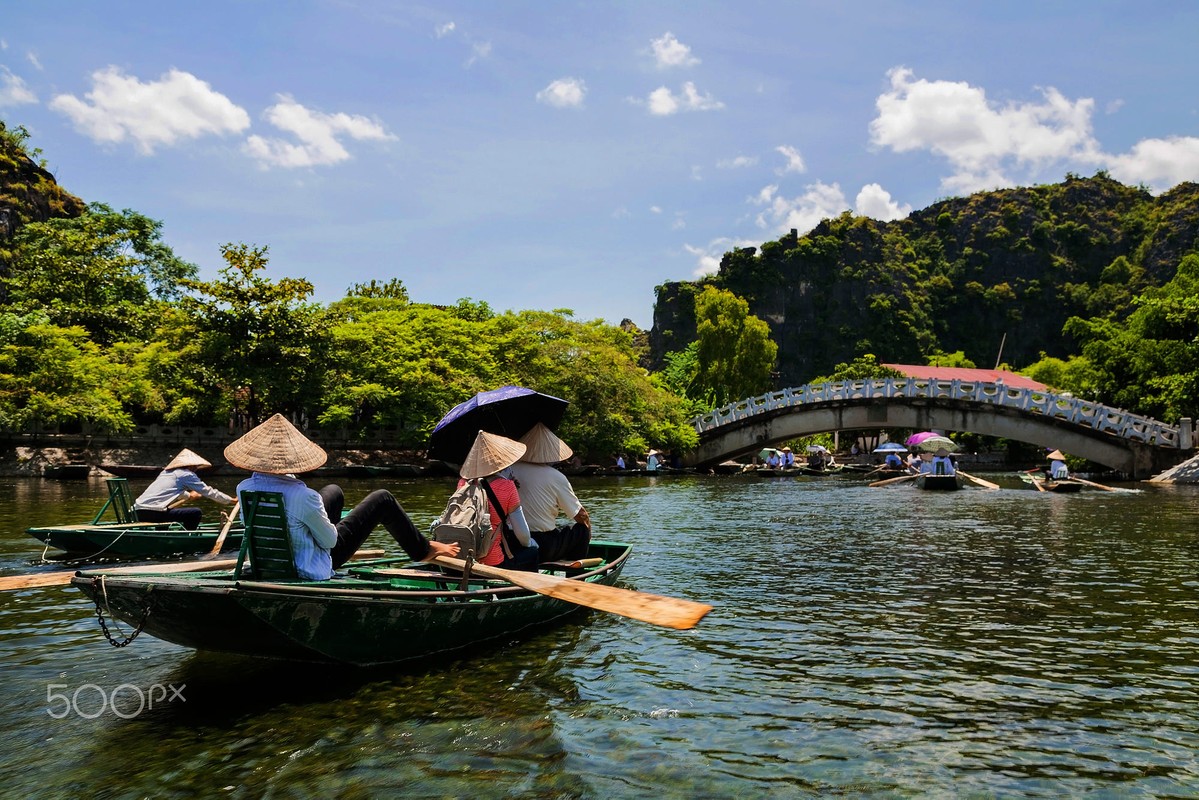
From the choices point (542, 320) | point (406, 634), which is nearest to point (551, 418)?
point (406, 634)

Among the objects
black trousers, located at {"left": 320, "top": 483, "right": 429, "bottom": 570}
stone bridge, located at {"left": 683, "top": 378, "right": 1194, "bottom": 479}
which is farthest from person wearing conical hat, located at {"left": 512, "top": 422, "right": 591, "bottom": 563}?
stone bridge, located at {"left": 683, "top": 378, "right": 1194, "bottom": 479}

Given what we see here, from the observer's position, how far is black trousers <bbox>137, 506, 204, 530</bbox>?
1218cm

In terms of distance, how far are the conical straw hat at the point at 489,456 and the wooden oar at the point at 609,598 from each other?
0.81 m

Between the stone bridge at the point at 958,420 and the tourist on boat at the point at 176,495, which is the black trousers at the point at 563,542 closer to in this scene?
the tourist on boat at the point at 176,495

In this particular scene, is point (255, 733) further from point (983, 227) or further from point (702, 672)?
point (983, 227)

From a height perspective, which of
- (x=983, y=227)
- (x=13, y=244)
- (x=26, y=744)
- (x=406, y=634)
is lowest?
(x=26, y=744)

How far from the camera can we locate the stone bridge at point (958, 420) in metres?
32.9

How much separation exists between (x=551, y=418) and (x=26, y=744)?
5.48 metres

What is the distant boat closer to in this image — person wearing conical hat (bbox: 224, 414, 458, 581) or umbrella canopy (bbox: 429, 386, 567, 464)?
umbrella canopy (bbox: 429, 386, 567, 464)

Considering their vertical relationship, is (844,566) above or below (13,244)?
below

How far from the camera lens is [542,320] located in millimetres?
42406

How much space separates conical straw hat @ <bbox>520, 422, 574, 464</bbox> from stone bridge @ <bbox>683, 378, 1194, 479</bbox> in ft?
101

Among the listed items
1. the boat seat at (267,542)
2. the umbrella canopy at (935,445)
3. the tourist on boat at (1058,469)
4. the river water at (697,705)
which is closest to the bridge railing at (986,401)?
the umbrella canopy at (935,445)

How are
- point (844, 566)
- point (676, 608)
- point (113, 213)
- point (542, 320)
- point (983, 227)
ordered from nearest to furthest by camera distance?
point (676, 608) < point (844, 566) < point (542, 320) < point (113, 213) < point (983, 227)
